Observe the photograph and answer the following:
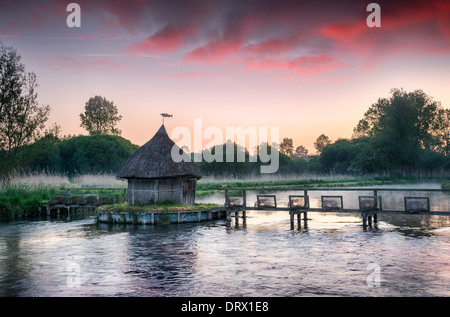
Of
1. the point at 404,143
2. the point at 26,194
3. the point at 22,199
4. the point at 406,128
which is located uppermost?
the point at 406,128

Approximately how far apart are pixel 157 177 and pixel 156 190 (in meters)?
1.05

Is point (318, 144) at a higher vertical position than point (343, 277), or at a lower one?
higher

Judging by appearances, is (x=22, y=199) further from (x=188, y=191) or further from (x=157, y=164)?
(x=188, y=191)

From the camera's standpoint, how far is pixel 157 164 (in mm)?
27797

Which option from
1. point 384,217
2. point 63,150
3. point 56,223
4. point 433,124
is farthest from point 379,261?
point 433,124

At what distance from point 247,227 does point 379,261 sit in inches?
428

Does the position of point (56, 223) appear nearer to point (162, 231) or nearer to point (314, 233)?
point (162, 231)

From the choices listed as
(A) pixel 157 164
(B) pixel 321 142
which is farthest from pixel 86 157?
(B) pixel 321 142

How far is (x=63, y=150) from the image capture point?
67938mm

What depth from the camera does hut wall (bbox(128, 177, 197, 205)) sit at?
27.9 metres

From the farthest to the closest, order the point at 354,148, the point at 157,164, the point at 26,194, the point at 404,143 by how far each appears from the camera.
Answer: the point at 354,148
the point at 404,143
the point at 26,194
the point at 157,164

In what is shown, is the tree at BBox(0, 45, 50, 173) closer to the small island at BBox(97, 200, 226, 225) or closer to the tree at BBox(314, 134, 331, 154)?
the small island at BBox(97, 200, 226, 225)
